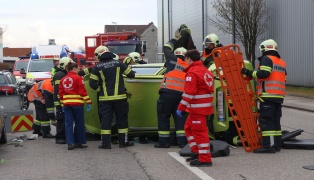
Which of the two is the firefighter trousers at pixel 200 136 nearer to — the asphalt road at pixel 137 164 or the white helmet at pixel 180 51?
the asphalt road at pixel 137 164

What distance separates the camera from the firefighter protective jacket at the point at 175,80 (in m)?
11.7

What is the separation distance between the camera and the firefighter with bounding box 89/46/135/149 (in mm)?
11922

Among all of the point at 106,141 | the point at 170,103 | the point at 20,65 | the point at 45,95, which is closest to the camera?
the point at 170,103

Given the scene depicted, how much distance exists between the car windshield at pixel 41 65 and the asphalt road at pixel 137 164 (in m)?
15.2

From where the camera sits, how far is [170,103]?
11.7 m

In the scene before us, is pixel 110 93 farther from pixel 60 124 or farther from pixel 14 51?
pixel 14 51

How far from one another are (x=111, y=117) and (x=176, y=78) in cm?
142

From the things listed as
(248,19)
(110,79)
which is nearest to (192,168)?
(110,79)

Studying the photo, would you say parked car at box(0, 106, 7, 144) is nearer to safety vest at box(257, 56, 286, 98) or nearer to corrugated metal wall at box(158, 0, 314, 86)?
safety vest at box(257, 56, 286, 98)

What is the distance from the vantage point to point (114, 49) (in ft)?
106

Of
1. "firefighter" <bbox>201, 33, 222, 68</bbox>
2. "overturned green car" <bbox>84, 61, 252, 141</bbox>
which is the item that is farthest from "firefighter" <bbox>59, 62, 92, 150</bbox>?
"firefighter" <bbox>201, 33, 222, 68</bbox>

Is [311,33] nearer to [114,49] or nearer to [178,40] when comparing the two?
[114,49]

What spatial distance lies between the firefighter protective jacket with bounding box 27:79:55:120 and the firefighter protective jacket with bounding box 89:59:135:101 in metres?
2.25

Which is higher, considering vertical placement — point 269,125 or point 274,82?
point 274,82
